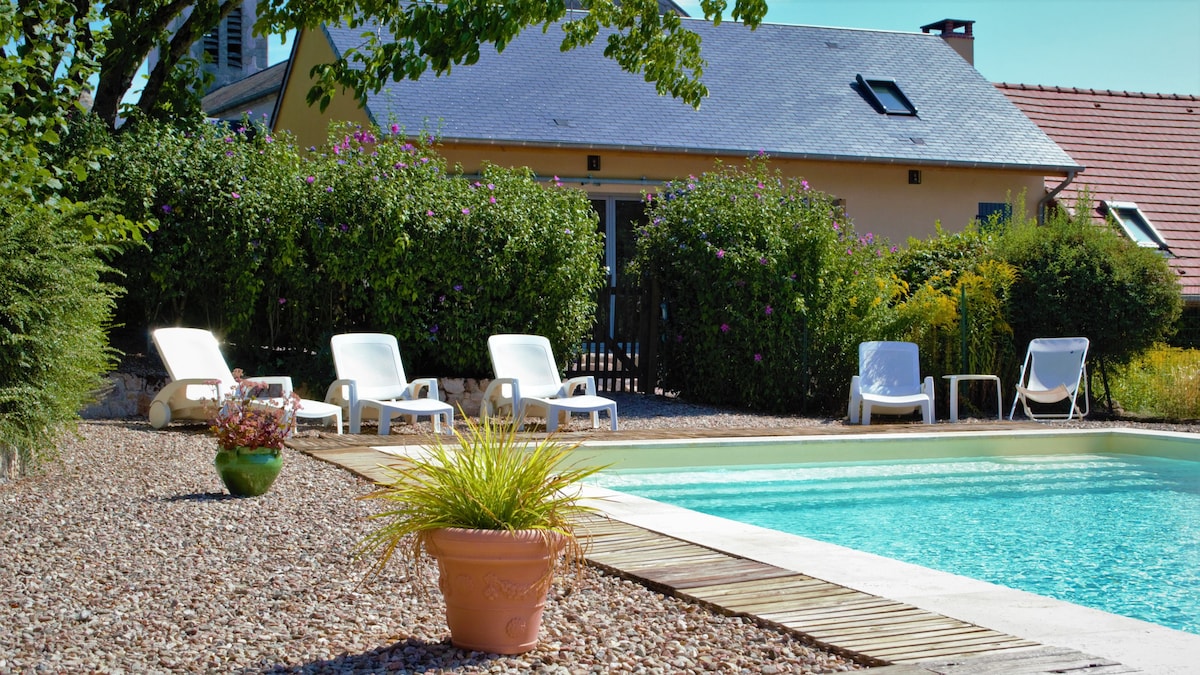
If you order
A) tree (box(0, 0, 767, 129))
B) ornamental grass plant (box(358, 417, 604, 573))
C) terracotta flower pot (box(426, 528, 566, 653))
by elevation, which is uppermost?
tree (box(0, 0, 767, 129))

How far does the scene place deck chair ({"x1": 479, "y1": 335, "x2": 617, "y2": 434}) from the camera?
10531 millimetres

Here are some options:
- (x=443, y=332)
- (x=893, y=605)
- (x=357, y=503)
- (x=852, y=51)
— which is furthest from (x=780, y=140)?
(x=893, y=605)

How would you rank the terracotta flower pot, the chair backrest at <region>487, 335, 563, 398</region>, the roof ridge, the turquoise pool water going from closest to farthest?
the terracotta flower pot → the turquoise pool water → the chair backrest at <region>487, 335, 563, 398</region> → the roof ridge

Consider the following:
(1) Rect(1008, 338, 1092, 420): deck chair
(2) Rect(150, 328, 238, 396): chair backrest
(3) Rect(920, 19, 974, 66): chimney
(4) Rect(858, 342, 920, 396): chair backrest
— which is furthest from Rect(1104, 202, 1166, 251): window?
(2) Rect(150, 328, 238, 396): chair backrest

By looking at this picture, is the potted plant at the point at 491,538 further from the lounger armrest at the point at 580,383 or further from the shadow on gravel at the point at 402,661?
the lounger armrest at the point at 580,383

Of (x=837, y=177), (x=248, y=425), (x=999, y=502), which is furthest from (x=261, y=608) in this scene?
(x=837, y=177)

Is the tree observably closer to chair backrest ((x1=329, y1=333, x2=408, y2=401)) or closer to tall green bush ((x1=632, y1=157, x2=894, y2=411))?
tall green bush ((x1=632, y1=157, x2=894, y2=411))

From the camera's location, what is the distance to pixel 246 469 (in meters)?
6.56

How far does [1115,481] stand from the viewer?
9.41 metres

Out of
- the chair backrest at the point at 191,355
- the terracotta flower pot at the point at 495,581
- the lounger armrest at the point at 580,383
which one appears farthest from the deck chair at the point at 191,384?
the terracotta flower pot at the point at 495,581

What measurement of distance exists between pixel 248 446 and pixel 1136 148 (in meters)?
19.8

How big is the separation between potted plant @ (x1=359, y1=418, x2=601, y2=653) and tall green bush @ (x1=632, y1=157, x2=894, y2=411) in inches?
355

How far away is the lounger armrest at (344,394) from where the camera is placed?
1009cm

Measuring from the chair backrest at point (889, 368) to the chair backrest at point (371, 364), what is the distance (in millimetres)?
4653
